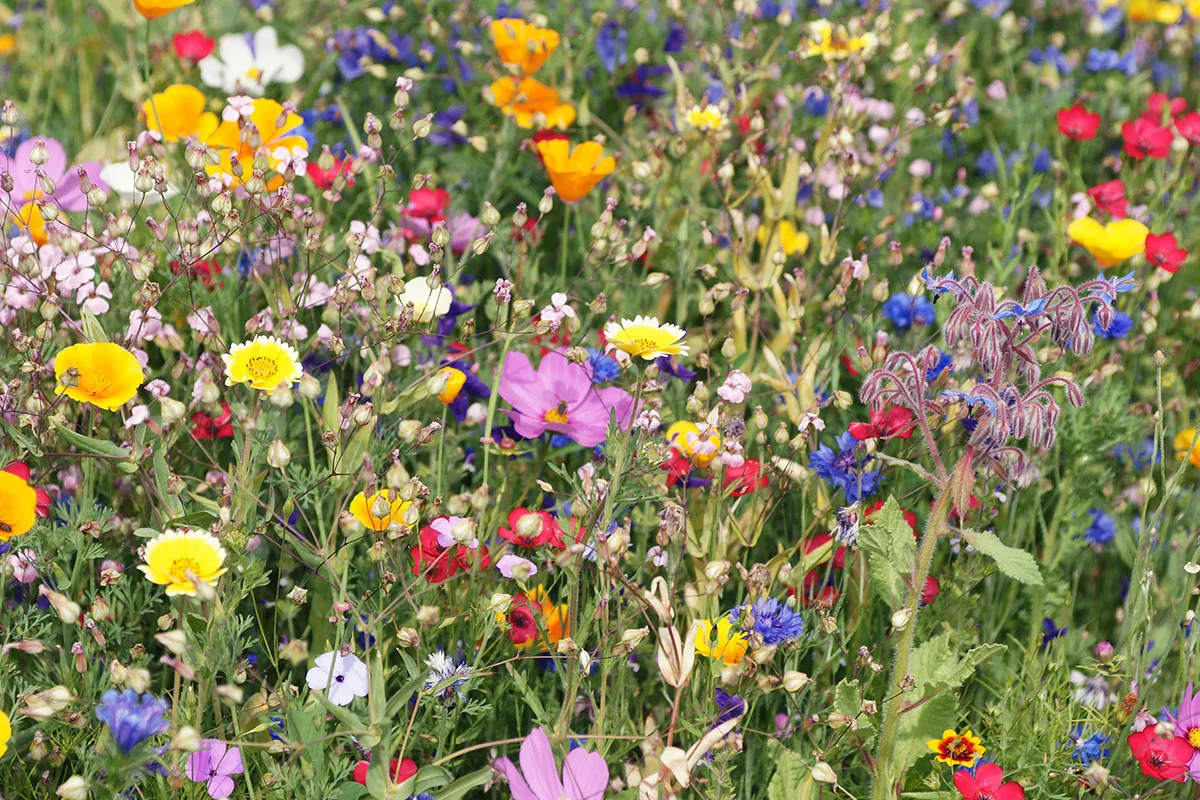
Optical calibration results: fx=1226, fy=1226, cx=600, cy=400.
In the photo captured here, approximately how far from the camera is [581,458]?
2082 millimetres

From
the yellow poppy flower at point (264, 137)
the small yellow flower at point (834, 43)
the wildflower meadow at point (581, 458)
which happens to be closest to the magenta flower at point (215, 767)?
the wildflower meadow at point (581, 458)

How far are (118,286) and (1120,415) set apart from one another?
5.50ft

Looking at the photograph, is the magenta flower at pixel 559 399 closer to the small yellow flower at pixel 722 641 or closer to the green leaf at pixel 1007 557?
the small yellow flower at pixel 722 641

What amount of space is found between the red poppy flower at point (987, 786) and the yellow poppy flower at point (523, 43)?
5.08 feet

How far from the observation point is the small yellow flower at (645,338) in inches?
61.4

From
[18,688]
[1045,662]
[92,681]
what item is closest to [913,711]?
[1045,662]

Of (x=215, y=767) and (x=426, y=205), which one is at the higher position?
(x=426, y=205)

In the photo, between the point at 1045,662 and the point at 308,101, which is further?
the point at 308,101

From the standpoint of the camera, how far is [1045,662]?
1.75m

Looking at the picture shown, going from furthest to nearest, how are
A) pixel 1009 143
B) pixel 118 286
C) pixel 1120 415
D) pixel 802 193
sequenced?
1. pixel 1009 143
2. pixel 802 193
3. pixel 1120 415
4. pixel 118 286

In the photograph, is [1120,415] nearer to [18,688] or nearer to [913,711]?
[913,711]

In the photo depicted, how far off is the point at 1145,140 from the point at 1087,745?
1412 millimetres

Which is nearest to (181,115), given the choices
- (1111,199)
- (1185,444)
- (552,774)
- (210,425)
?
(210,425)

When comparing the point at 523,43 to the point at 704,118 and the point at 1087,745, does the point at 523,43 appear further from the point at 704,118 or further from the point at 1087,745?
the point at 1087,745
